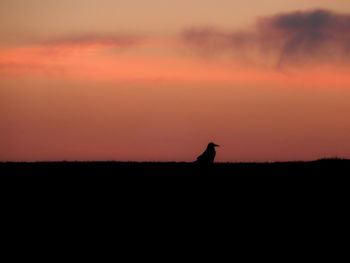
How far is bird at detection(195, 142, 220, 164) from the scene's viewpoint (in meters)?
28.9

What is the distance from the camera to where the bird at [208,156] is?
2892 cm
